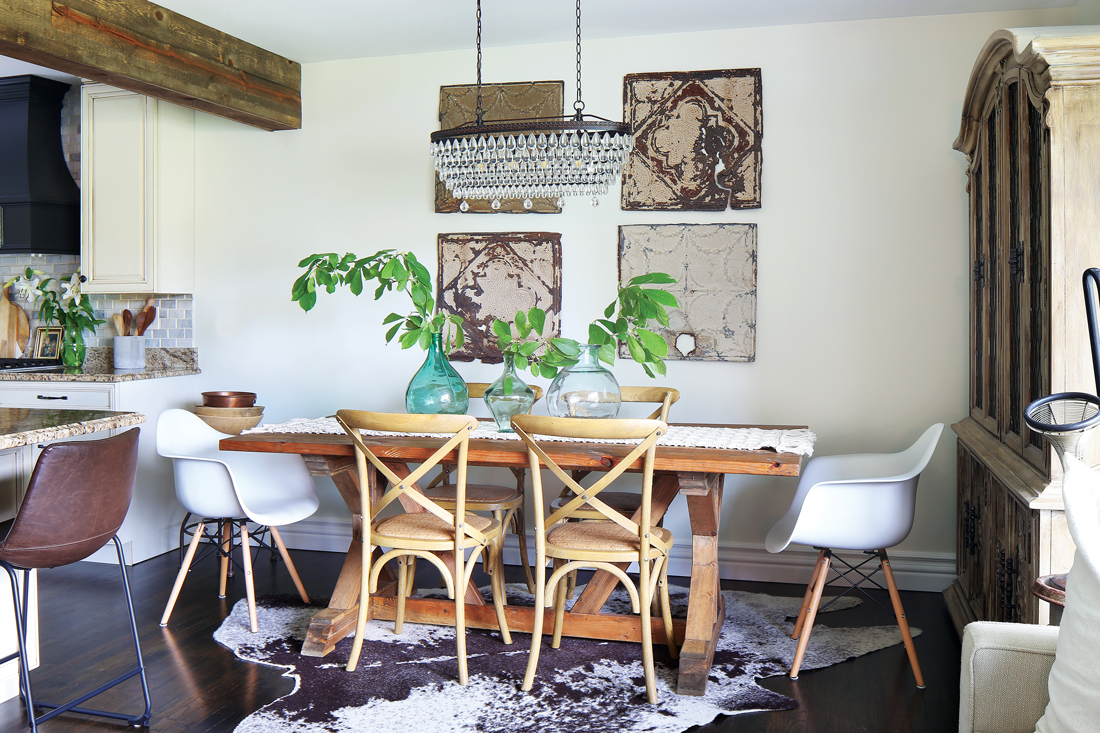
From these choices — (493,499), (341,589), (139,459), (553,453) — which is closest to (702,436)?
(553,453)

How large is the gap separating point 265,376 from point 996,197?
3.63m

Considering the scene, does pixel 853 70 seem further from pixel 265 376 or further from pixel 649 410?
pixel 265 376

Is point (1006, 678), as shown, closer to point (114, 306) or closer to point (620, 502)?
point (620, 502)

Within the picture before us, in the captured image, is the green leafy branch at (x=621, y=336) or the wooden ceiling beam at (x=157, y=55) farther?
the wooden ceiling beam at (x=157, y=55)

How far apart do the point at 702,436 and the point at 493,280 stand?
161 cm

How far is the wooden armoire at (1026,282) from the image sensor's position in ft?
6.73

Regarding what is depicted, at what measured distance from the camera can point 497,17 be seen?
3797 mm

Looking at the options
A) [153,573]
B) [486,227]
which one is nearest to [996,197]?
[486,227]

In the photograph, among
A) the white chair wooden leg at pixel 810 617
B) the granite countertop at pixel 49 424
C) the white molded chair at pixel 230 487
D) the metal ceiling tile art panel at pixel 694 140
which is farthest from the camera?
the metal ceiling tile art panel at pixel 694 140

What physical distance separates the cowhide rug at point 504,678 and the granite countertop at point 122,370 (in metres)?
1.53

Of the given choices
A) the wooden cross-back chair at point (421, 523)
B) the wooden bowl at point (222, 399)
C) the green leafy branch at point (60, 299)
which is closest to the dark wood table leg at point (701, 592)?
the wooden cross-back chair at point (421, 523)

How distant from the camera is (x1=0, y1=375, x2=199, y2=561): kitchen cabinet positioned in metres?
4.08

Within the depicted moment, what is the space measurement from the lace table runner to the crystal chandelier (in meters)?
0.98

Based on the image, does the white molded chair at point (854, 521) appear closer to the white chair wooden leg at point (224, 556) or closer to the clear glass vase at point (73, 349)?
the white chair wooden leg at point (224, 556)
